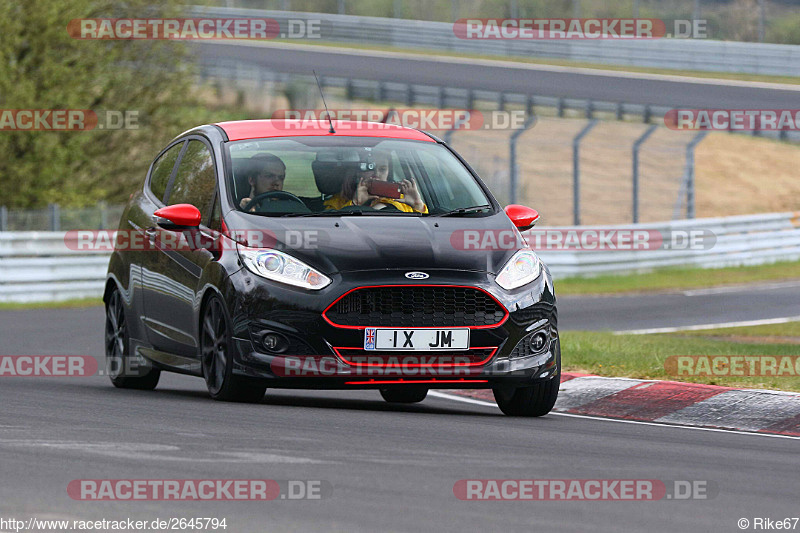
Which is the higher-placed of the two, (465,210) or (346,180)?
(346,180)

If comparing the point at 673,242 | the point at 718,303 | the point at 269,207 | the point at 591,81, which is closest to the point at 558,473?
the point at 269,207

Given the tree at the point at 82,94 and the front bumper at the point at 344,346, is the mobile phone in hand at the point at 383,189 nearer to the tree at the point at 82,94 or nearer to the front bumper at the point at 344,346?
the front bumper at the point at 344,346

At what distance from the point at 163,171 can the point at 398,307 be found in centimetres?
292

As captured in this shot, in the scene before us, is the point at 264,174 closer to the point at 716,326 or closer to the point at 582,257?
the point at 716,326

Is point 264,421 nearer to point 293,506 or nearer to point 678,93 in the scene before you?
point 293,506

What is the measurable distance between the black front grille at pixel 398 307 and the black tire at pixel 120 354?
8.88 feet

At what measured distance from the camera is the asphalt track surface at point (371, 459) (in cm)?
552

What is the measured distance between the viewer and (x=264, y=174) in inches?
369

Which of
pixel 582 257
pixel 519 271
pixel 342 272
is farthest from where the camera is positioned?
pixel 582 257

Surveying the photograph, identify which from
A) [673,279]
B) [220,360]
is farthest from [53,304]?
[220,360]

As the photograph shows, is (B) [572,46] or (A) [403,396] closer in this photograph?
(A) [403,396]

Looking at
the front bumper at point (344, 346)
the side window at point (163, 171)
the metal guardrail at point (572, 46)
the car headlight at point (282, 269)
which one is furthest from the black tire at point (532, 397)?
the metal guardrail at point (572, 46)

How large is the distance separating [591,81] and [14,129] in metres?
20.7

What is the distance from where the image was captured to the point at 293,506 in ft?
18.6
